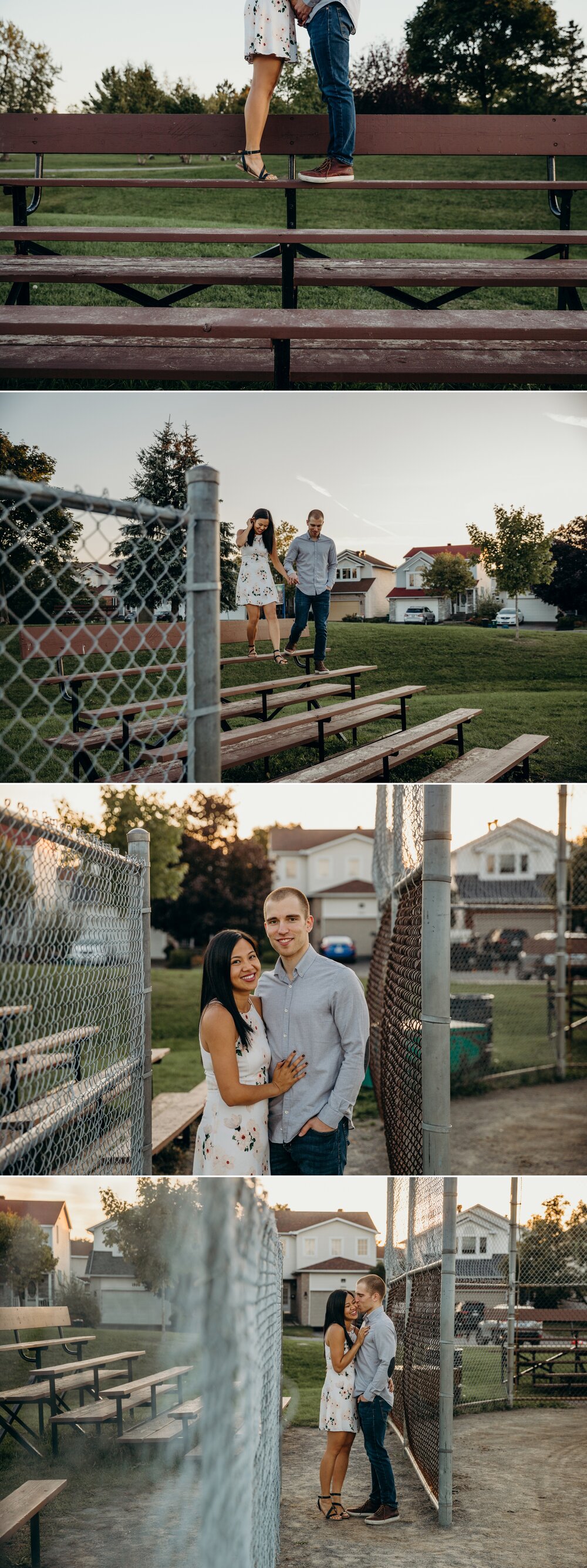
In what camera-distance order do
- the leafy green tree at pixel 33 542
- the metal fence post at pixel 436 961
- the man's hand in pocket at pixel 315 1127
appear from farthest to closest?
the leafy green tree at pixel 33 542 → the metal fence post at pixel 436 961 → the man's hand in pocket at pixel 315 1127

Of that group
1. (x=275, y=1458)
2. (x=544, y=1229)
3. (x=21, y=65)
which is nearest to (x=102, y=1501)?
(x=275, y=1458)

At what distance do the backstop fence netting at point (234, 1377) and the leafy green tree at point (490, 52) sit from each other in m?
6.40

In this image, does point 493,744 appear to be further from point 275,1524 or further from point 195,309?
point 275,1524

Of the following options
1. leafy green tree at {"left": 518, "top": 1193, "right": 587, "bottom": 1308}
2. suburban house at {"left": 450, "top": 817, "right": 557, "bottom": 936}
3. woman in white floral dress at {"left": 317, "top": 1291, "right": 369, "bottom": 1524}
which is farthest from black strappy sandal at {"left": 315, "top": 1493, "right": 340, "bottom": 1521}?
suburban house at {"left": 450, "top": 817, "right": 557, "bottom": 936}

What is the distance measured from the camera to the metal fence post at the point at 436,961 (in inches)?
155

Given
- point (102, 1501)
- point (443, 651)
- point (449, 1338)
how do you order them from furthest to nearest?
point (443, 651)
point (449, 1338)
point (102, 1501)

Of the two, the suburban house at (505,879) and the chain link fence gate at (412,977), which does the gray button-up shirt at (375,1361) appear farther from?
the suburban house at (505,879)

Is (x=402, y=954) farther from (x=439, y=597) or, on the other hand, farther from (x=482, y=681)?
(x=439, y=597)

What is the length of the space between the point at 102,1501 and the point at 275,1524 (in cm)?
61

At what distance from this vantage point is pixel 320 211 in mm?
10164

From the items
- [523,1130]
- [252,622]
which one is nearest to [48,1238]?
[252,622]

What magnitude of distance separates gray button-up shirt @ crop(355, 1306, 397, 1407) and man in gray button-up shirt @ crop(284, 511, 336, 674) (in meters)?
2.55

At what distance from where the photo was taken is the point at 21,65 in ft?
22.3

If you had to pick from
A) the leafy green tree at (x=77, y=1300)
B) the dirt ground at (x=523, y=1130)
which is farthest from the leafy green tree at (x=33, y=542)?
the dirt ground at (x=523, y=1130)
